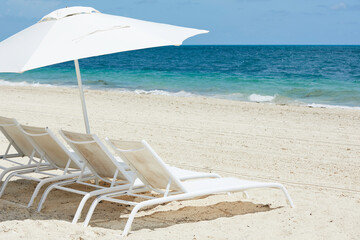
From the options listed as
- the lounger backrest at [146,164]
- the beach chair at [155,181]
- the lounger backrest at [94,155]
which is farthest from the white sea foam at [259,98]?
the lounger backrest at [146,164]

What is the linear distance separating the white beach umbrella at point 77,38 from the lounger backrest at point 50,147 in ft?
2.39

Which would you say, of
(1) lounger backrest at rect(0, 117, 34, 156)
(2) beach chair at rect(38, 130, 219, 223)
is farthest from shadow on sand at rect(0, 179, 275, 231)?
(1) lounger backrest at rect(0, 117, 34, 156)

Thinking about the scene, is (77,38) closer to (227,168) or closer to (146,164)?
(146,164)

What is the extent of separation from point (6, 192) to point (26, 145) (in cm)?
53

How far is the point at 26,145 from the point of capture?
17.7 ft

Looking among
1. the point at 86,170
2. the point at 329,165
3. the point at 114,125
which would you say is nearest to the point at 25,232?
the point at 86,170

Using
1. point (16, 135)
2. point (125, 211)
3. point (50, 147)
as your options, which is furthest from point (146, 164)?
point (16, 135)

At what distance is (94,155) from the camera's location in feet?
14.9

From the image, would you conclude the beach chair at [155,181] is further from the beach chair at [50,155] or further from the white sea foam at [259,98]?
the white sea foam at [259,98]

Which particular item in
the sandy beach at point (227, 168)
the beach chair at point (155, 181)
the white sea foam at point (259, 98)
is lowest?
the white sea foam at point (259, 98)

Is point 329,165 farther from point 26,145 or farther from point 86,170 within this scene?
point 26,145

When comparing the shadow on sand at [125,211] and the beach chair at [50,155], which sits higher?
the beach chair at [50,155]

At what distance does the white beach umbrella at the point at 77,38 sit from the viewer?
13.8 feet

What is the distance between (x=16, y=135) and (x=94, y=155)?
1247 millimetres
